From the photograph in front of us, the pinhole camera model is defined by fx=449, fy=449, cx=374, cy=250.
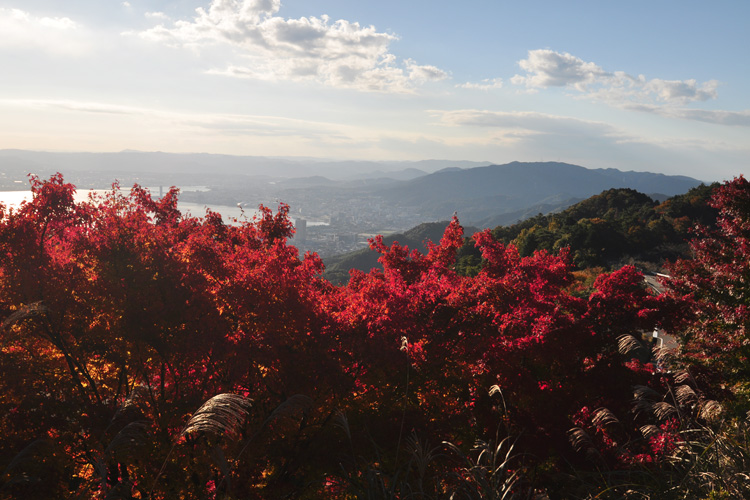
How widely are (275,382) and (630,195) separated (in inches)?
3497

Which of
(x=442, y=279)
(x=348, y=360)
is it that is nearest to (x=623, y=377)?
(x=442, y=279)

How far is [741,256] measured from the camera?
40.2ft

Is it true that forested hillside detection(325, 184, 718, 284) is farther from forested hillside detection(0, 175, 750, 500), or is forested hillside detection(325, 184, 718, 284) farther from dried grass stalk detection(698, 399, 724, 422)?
dried grass stalk detection(698, 399, 724, 422)

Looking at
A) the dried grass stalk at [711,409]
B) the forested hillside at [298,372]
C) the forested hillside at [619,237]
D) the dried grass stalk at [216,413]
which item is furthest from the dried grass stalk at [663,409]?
the forested hillside at [619,237]

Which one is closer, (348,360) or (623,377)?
(348,360)

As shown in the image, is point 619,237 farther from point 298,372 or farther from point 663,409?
point 298,372

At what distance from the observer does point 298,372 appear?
27.3 feet

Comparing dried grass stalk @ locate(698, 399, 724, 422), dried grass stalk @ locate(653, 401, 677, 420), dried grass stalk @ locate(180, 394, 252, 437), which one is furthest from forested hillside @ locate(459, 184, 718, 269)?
dried grass stalk @ locate(180, 394, 252, 437)

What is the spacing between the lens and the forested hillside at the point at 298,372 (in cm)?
731

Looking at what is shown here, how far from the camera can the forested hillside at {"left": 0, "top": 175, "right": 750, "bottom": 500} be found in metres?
7.31

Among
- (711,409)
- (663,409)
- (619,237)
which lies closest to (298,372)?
(663,409)

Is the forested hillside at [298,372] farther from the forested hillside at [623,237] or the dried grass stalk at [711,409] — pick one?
the forested hillside at [623,237]

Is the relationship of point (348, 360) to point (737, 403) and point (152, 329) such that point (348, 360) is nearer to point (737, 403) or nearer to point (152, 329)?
point (152, 329)

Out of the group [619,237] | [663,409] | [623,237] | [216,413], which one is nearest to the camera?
[216,413]
